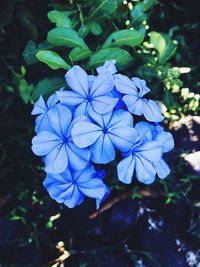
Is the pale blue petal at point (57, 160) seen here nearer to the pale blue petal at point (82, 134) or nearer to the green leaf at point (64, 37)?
the pale blue petal at point (82, 134)

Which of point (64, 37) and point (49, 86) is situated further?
point (49, 86)

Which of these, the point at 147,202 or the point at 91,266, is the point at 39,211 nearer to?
the point at 91,266

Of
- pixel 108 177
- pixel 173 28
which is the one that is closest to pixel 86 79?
pixel 108 177

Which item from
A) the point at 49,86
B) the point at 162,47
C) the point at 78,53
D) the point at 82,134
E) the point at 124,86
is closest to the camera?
the point at 82,134

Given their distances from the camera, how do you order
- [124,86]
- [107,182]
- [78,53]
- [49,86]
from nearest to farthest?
1. [124,86]
2. [78,53]
3. [49,86]
4. [107,182]

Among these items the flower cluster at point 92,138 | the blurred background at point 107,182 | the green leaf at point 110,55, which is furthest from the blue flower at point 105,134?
the blurred background at point 107,182

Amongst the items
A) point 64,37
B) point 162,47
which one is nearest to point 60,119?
point 64,37

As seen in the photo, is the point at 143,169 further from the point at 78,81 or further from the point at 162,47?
the point at 162,47
